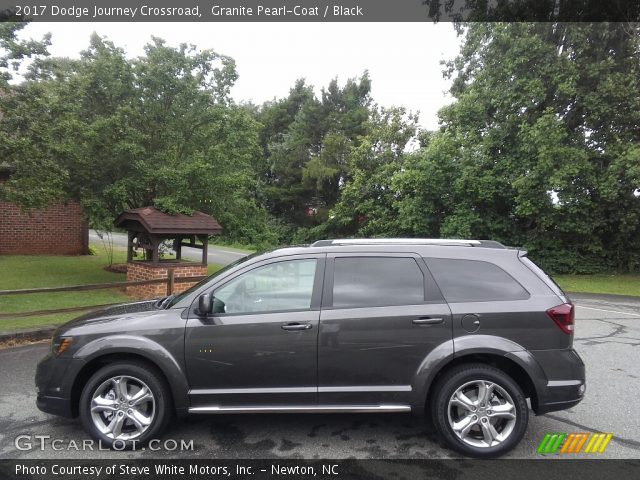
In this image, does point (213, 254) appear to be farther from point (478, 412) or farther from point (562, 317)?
point (562, 317)

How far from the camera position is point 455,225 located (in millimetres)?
18688

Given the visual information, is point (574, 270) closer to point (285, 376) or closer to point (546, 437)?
point (546, 437)

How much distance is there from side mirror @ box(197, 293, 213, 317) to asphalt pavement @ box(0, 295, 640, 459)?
108 cm

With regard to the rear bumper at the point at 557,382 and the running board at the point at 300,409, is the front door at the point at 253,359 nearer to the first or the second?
the running board at the point at 300,409

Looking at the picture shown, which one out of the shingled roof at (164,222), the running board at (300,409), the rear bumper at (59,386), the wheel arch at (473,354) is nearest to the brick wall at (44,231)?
the shingled roof at (164,222)

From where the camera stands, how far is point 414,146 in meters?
25.6

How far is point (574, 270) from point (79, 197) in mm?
18444

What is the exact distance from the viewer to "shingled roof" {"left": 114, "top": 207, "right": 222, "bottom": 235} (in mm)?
10773

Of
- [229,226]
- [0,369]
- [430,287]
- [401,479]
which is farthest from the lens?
[229,226]

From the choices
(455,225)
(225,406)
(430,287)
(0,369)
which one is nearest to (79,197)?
(0,369)

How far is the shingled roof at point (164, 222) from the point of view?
10.8m

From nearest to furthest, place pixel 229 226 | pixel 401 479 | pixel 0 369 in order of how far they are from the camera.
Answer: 1. pixel 401 479
2. pixel 0 369
3. pixel 229 226

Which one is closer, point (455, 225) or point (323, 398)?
point (323, 398)

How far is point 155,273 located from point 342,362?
8566mm
